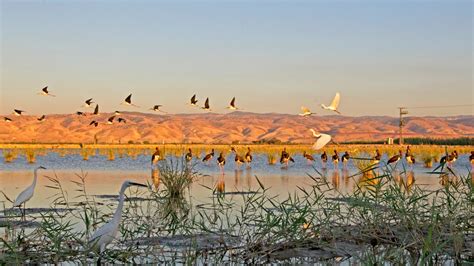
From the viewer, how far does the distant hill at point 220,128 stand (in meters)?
112

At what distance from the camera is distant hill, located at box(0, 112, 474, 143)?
111875 mm

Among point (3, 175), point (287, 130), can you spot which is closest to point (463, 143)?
point (287, 130)

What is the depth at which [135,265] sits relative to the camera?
9.66 metres

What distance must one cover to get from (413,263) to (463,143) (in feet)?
261

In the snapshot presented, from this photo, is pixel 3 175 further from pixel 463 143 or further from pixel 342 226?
pixel 463 143

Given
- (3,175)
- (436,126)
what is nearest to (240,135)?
(436,126)

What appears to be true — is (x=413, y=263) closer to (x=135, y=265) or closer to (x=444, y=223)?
(x=444, y=223)

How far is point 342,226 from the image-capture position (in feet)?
35.8

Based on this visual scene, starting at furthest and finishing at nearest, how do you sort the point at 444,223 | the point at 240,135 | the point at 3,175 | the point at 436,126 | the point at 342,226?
1. the point at 436,126
2. the point at 240,135
3. the point at 3,175
4. the point at 342,226
5. the point at 444,223

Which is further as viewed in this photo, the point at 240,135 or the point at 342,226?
the point at 240,135

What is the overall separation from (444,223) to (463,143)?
7910 centimetres

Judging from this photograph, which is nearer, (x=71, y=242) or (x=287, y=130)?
(x=71, y=242)

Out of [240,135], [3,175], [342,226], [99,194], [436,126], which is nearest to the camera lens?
[342,226]

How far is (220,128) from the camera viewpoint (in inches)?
4872
